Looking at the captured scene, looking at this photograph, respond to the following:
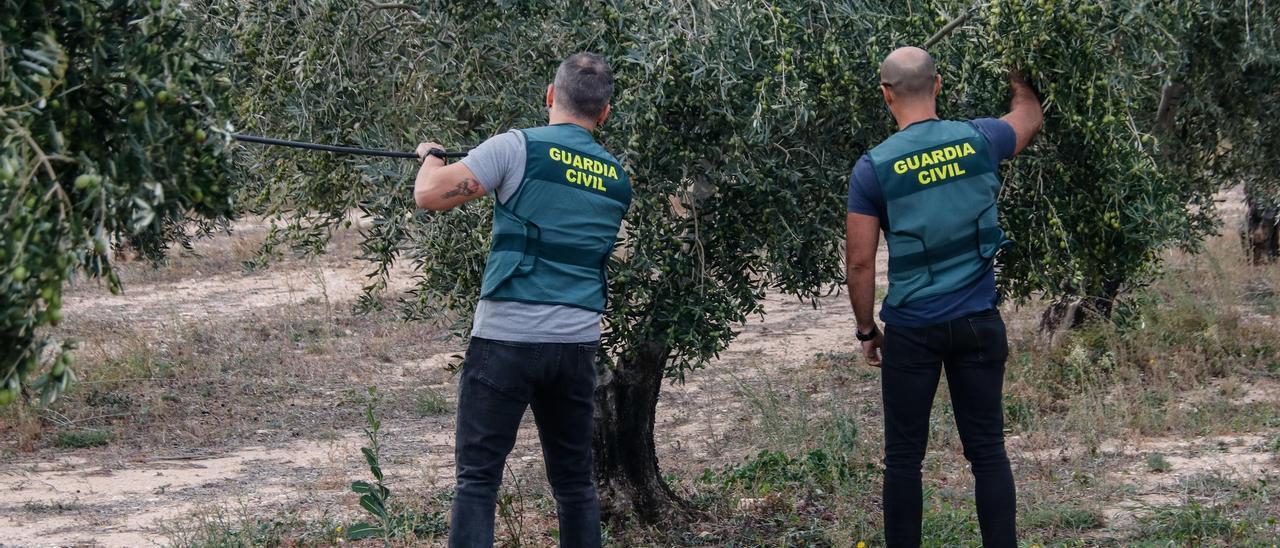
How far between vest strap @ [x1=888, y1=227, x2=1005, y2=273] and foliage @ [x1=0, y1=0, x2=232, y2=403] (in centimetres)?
231

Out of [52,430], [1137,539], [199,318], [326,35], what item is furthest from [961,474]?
[199,318]

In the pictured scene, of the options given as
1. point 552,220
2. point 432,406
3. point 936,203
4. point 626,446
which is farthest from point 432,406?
point 936,203

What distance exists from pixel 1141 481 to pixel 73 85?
6399 mm

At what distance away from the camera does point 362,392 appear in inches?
472

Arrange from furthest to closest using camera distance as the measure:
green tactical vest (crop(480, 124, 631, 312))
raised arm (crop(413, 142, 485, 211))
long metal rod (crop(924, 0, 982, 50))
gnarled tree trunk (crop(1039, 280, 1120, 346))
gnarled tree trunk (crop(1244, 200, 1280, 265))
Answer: gnarled tree trunk (crop(1244, 200, 1280, 265)) → gnarled tree trunk (crop(1039, 280, 1120, 346)) → long metal rod (crop(924, 0, 982, 50)) → green tactical vest (crop(480, 124, 631, 312)) → raised arm (crop(413, 142, 485, 211))

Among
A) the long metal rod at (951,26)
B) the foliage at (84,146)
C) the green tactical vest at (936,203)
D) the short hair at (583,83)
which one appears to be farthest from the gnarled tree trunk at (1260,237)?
the foliage at (84,146)

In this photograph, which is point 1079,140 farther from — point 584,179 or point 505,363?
point 505,363

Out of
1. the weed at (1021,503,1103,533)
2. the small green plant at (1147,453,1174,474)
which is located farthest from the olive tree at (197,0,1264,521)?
the small green plant at (1147,453,1174,474)

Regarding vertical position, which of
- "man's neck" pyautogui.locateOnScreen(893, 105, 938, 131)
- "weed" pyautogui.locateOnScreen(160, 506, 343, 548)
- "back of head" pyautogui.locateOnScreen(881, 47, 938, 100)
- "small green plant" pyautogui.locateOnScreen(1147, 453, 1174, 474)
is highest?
"back of head" pyautogui.locateOnScreen(881, 47, 938, 100)

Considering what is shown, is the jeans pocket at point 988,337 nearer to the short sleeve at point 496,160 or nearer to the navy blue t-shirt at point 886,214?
the navy blue t-shirt at point 886,214

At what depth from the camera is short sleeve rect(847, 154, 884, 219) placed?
4.21m

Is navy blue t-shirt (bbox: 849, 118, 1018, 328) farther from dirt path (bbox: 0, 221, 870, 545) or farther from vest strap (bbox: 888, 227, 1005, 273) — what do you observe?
dirt path (bbox: 0, 221, 870, 545)

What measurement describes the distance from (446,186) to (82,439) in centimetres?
743

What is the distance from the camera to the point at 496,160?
4059mm
